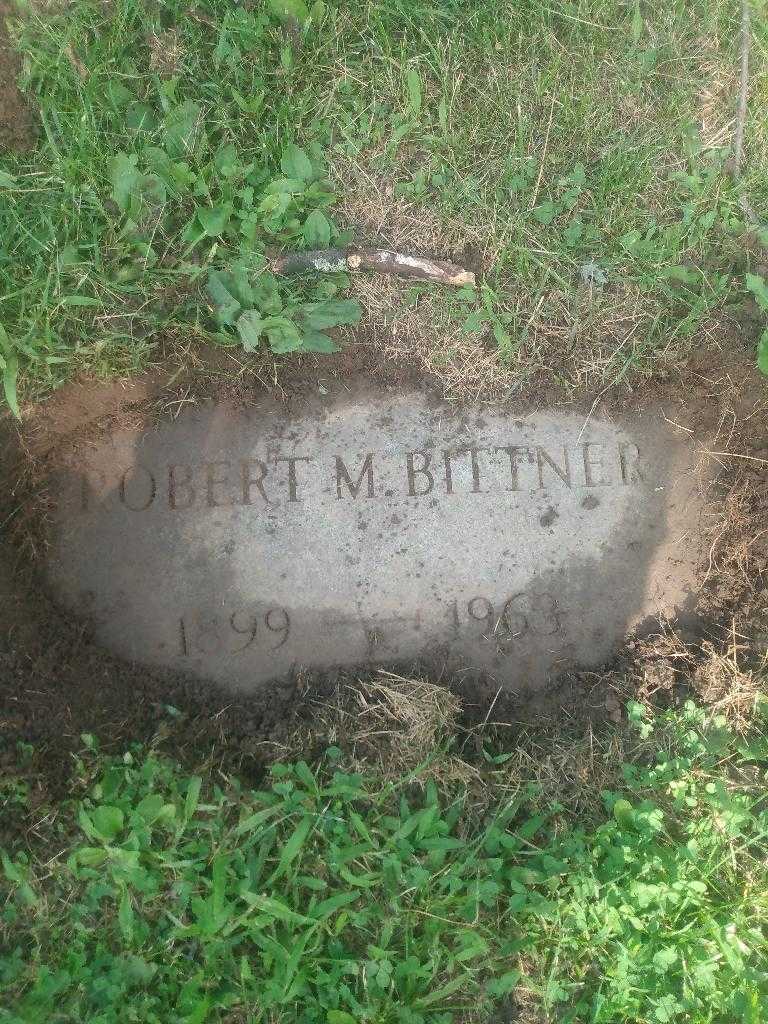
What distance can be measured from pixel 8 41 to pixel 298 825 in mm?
2993

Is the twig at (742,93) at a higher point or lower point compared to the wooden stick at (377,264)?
higher

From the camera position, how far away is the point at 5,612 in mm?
2408

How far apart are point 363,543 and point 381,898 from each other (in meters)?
1.16

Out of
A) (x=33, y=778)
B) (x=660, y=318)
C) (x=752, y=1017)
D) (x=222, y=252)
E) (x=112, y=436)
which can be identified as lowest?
(x=752, y=1017)

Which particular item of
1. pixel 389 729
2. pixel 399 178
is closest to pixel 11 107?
pixel 399 178

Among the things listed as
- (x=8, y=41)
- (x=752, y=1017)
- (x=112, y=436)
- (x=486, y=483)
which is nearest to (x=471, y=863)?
(x=752, y=1017)

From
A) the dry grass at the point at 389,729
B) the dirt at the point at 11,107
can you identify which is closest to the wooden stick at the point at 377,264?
the dirt at the point at 11,107

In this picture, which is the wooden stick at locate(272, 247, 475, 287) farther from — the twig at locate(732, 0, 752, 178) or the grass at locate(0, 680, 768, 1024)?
the grass at locate(0, 680, 768, 1024)

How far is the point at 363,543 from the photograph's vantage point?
2590 millimetres

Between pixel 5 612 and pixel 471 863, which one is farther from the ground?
pixel 5 612

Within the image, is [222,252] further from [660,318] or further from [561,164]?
[660,318]

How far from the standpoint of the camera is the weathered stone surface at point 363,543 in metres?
2.57

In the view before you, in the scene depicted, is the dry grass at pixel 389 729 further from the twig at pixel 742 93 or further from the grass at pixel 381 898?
the twig at pixel 742 93

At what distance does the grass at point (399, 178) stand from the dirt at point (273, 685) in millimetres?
116
